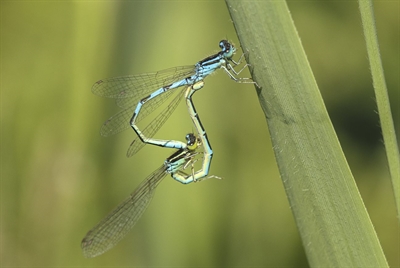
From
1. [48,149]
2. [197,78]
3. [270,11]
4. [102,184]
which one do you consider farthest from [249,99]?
[270,11]

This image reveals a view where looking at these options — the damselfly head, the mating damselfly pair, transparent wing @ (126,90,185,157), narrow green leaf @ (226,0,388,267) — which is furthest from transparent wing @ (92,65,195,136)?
narrow green leaf @ (226,0,388,267)

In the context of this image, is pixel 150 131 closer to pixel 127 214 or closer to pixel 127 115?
pixel 127 115

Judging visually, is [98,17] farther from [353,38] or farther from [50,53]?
[353,38]

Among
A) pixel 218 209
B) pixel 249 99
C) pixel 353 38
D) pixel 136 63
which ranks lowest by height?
pixel 218 209

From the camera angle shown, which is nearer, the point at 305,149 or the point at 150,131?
the point at 305,149

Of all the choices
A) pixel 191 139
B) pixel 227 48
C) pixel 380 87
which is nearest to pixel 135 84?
pixel 191 139

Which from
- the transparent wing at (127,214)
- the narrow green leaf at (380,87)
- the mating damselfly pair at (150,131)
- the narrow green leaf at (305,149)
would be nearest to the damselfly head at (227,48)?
the mating damselfly pair at (150,131)

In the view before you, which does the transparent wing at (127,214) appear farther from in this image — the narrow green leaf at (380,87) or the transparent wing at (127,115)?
the narrow green leaf at (380,87)
